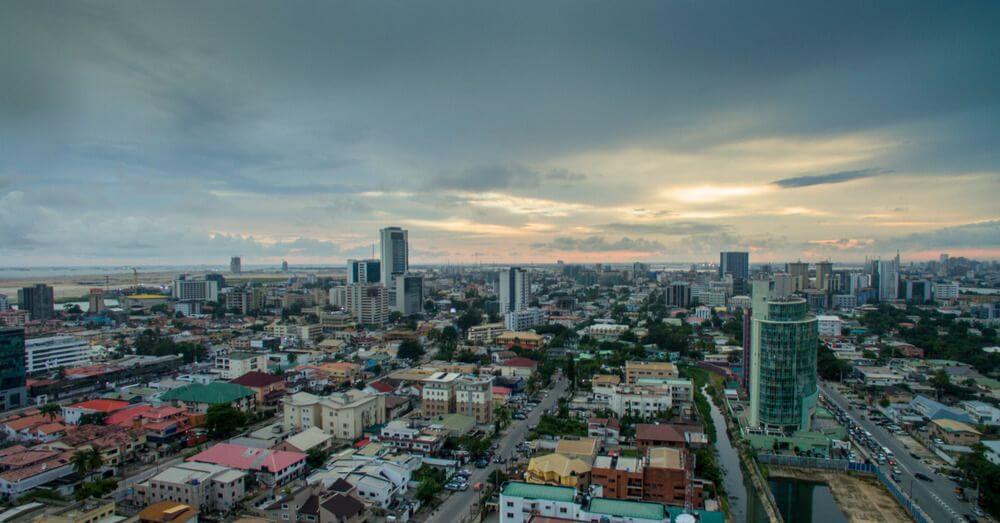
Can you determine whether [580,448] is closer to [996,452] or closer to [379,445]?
[379,445]

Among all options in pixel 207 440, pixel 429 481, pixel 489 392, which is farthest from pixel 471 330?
pixel 429 481

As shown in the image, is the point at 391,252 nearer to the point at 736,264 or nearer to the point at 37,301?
the point at 37,301

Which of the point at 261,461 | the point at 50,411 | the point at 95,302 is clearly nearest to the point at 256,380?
the point at 50,411

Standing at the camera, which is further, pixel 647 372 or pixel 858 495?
pixel 647 372

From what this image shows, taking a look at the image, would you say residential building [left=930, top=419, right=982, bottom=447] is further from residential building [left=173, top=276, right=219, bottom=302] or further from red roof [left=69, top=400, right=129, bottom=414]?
residential building [left=173, top=276, right=219, bottom=302]

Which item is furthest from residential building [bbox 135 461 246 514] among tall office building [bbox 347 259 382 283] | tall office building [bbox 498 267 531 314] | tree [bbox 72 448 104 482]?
tall office building [bbox 347 259 382 283]
